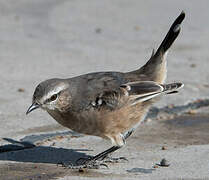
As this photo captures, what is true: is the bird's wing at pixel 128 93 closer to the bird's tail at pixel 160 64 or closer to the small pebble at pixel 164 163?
the bird's tail at pixel 160 64

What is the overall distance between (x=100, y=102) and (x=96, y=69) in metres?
3.58

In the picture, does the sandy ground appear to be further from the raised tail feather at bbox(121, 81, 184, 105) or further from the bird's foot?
the raised tail feather at bbox(121, 81, 184, 105)

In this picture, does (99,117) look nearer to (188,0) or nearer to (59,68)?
(59,68)

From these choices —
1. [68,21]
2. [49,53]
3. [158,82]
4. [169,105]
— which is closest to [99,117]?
[158,82]

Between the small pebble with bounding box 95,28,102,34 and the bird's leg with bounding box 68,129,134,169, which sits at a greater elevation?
the small pebble with bounding box 95,28,102,34

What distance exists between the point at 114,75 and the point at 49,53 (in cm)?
416

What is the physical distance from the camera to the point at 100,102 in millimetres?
6199

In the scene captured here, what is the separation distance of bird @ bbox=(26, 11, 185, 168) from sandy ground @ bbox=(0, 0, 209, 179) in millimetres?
372

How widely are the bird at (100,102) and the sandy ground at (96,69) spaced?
372 millimetres

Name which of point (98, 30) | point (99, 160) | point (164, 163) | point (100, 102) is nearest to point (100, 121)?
point (100, 102)

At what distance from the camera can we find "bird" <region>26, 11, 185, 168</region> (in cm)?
606

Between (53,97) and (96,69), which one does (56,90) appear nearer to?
(53,97)

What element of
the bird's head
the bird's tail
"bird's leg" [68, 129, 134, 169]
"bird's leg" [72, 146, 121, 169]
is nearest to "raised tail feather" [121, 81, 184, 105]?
the bird's tail

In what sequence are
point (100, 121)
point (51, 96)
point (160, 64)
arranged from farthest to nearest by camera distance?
1. point (160, 64)
2. point (100, 121)
3. point (51, 96)
